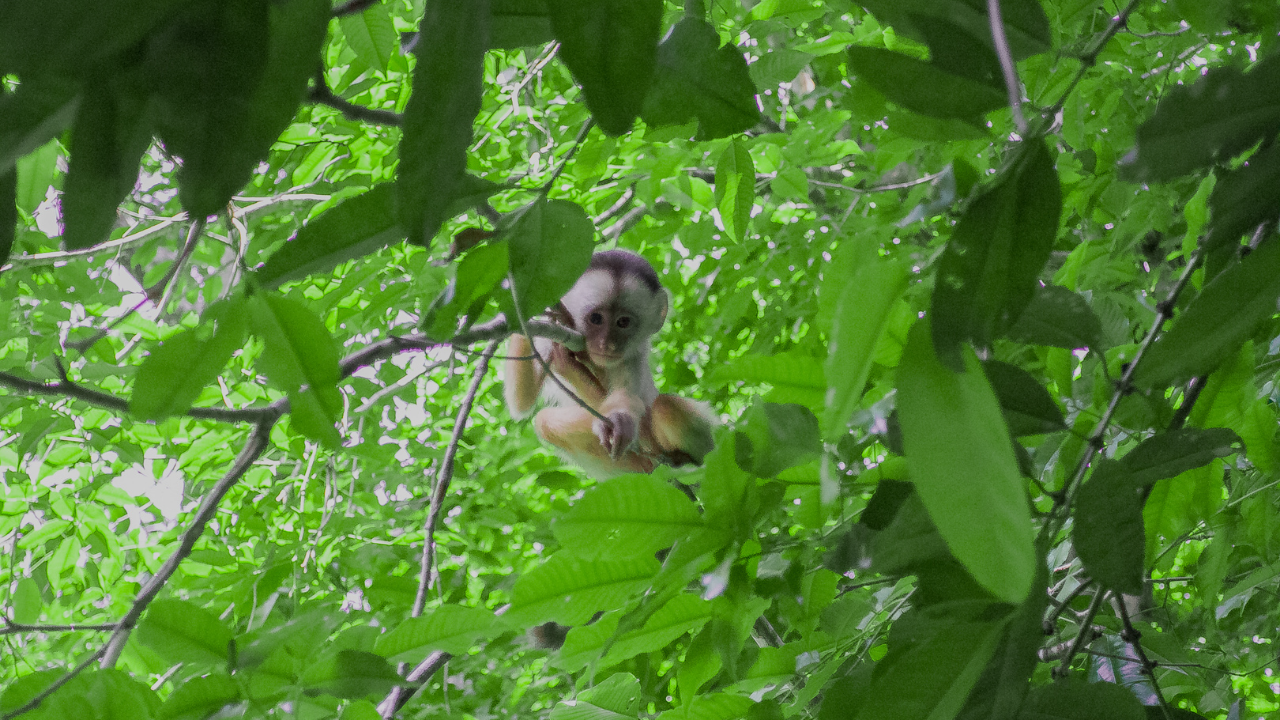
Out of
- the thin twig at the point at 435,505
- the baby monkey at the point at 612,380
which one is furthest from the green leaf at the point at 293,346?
the baby monkey at the point at 612,380

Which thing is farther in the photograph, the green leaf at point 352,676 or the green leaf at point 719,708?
the green leaf at point 719,708

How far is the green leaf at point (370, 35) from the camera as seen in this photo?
65cm

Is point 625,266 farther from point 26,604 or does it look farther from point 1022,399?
point 1022,399

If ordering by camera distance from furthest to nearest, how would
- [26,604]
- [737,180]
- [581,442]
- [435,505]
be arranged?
[581,442]
[435,505]
[26,604]
[737,180]

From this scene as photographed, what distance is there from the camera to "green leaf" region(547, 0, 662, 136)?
9.6 inches

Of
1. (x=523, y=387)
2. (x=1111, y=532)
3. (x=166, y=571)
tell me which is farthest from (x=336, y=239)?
(x=523, y=387)

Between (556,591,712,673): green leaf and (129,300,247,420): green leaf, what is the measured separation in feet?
1.09

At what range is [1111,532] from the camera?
41cm

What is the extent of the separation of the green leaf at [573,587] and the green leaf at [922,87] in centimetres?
33

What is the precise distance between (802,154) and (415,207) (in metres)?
1.20

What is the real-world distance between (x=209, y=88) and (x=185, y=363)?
176 millimetres

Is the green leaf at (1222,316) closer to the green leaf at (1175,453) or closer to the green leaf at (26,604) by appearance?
the green leaf at (1175,453)

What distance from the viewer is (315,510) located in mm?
1890

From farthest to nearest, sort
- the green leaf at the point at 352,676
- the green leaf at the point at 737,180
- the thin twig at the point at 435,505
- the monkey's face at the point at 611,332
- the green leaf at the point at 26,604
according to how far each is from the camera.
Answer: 1. the monkey's face at the point at 611,332
2. the thin twig at the point at 435,505
3. the green leaf at the point at 26,604
4. the green leaf at the point at 737,180
5. the green leaf at the point at 352,676
